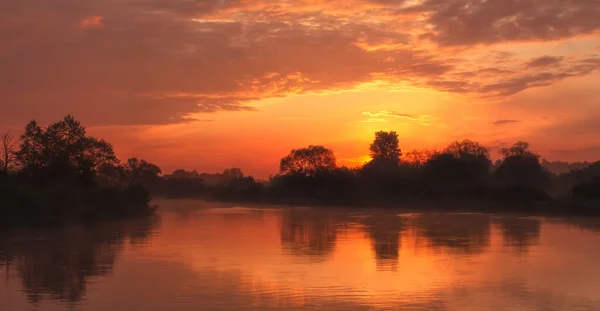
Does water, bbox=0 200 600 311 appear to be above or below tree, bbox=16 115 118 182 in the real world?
below

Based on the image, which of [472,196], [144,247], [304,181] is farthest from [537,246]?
[304,181]

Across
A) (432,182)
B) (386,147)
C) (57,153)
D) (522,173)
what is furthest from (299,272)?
(386,147)

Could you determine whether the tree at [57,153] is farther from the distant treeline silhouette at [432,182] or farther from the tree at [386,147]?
the tree at [386,147]

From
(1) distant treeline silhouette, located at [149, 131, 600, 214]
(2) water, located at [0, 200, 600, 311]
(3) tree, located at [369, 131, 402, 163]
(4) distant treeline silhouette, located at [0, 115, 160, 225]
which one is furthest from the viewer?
(3) tree, located at [369, 131, 402, 163]

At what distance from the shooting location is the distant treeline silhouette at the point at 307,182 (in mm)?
48594

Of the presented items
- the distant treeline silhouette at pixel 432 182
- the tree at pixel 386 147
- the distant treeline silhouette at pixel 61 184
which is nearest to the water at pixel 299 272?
the distant treeline silhouette at pixel 61 184

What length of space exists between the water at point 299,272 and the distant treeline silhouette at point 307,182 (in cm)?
871

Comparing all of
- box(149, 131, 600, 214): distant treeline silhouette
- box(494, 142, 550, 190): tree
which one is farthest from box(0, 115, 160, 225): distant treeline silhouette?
box(494, 142, 550, 190): tree

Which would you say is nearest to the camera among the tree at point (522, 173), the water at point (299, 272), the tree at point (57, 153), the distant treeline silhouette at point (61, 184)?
the water at point (299, 272)

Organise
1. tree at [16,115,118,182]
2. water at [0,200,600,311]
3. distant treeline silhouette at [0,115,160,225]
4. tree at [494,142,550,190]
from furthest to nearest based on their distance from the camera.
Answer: tree at [494,142,550,190] → tree at [16,115,118,182] → distant treeline silhouette at [0,115,160,225] → water at [0,200,600,311]

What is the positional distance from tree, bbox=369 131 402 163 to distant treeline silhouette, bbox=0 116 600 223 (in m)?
0.19

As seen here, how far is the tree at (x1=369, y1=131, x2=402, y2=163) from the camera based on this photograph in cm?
12644

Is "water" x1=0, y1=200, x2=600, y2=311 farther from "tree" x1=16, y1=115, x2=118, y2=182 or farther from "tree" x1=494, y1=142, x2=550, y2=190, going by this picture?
"tree" x1=494, y1=142, x2=550, y2=190

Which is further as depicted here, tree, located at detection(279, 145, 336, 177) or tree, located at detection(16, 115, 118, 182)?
tree, located at detection(279, 145, 336, 177)
